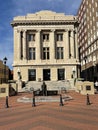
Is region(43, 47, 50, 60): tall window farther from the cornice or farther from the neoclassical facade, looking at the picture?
the cornice

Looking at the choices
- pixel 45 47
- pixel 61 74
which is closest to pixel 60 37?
pixel 45 47

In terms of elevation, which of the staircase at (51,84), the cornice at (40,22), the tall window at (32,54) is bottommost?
the staircase at (51,84)

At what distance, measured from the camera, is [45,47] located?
5603cm

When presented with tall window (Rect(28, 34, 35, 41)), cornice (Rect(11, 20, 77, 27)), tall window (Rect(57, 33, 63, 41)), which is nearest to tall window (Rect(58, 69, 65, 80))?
tall window (Rect(57, 33, 63, 41))

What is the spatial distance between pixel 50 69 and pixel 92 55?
21409 mm

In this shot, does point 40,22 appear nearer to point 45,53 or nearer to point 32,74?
point 45,53

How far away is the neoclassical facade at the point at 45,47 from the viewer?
180 ft

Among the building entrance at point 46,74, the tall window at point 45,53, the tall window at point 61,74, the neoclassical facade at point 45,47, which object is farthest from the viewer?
the tall window at point 45,53

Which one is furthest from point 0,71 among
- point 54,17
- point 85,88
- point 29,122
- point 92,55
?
point 29,122

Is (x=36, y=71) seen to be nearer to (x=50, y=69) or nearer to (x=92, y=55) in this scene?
(x=50, y=69)

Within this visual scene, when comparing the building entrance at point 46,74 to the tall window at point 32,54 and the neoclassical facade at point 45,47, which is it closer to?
the neoclassical facade at point 45,47

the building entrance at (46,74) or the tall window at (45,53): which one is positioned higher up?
the tall window at (45,53)

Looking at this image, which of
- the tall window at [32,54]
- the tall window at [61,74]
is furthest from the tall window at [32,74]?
the tall window at [61,74]

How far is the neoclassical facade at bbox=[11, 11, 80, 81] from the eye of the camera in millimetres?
54781
